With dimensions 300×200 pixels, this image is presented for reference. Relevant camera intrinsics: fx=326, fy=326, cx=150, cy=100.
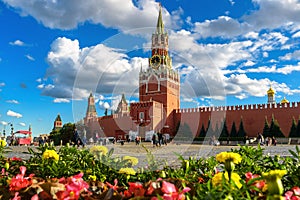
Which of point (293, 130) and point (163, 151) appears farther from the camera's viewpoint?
point (293, 130)

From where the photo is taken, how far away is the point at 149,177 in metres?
1.89

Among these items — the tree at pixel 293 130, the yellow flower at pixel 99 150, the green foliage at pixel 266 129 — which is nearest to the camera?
the yellow flower at pixel 99 150

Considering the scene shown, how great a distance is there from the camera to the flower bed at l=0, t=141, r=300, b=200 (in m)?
0.99

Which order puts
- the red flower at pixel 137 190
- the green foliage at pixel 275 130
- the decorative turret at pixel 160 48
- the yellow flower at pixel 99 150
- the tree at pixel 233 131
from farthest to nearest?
the tree at pixel 233 131, the green foliage at pixel 275 130, the decorative turret at pixel 160 48, the yellow flower at pixel 99 150, the red flower at pixel 137 190

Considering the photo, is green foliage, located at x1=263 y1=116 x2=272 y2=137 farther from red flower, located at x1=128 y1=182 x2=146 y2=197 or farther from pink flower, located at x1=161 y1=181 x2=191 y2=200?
pink flower, located at x1=161 y1=181 x2=191 y2=200

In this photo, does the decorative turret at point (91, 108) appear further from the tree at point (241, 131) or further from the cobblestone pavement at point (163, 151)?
the tree at point (241, 131)

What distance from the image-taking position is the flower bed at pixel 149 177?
995mm

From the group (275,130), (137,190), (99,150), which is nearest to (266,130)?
(275,130)

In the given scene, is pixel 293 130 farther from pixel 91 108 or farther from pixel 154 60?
pixel 91 108

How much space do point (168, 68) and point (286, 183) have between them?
148cm

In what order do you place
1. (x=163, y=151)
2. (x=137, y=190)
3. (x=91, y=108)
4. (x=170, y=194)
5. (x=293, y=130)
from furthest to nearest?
(x=293, y=130) → (x=163, y=151) → (x=91, y=108) → (x=137, y=190) → (x=170, y=194)

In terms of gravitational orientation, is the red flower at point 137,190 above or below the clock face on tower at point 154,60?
below

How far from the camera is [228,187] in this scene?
39.3 inches

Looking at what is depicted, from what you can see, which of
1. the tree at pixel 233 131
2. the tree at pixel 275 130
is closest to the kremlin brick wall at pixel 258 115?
the tree at pixel 233 131
